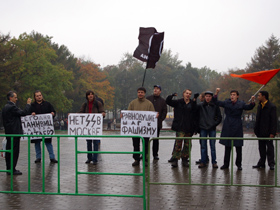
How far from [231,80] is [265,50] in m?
8.14

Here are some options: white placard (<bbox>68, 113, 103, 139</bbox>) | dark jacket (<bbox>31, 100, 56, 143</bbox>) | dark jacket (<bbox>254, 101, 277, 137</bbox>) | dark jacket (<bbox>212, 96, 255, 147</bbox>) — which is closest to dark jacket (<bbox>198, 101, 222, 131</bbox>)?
dark jacket (<bbox>212, 96, 255, 147</bbox>)

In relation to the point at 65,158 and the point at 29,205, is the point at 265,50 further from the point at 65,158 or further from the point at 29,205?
the point at 29,205

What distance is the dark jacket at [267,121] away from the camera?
10.8 metres

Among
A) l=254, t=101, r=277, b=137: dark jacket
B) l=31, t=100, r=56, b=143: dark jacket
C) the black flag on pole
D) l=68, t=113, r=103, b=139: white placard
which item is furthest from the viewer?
the black flag on pole

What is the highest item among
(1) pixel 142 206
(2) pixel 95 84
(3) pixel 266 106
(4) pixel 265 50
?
(4) pixel 265 50

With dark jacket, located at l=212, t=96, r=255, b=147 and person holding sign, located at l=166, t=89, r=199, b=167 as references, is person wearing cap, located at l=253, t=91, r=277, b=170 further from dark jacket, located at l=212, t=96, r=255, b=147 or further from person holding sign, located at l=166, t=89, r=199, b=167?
person holding sign, located at l=166, t=89, r=199, b=167

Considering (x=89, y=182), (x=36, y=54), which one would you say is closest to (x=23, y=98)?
(x=36, y=54)

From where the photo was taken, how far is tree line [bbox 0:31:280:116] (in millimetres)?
51875

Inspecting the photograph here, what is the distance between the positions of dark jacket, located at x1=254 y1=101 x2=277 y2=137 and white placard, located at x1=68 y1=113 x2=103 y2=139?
3972 mm

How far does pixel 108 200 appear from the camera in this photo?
737 cm

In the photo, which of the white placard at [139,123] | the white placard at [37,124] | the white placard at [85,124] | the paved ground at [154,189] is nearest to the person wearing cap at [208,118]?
the paved ground at [154,189]

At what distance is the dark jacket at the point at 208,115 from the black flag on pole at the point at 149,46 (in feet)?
10.0

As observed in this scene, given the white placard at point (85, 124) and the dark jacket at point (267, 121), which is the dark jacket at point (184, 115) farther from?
the white placard at point (85, 124)

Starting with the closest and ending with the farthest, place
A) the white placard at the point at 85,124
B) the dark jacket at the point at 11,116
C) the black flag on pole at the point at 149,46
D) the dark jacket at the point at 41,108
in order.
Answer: the white placard at the point at 85,124, the dark jacket at the point at 11,116, the dark jacket at the point at 41,108, the black flag on pole at the point at 149,46
